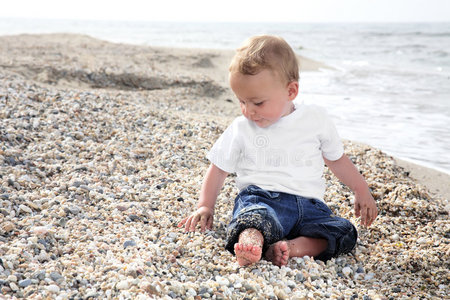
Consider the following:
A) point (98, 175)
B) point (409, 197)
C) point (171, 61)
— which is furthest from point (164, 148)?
point (171, 61)

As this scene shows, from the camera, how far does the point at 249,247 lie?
222 centimetres

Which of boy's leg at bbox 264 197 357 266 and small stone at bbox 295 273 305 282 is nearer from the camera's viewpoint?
small stone at bbox 295 273 305 282

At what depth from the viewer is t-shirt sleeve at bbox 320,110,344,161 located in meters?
2.76

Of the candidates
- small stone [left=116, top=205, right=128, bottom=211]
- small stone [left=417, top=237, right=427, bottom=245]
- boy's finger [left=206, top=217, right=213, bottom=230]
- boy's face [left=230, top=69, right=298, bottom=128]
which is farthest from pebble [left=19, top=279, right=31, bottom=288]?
small stone [left=417, top=237, right=427, bottom=245]

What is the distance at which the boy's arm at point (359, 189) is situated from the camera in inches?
111

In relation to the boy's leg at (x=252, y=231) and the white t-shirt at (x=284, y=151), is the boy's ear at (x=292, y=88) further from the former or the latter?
the boy's leg at (x=252, y=231)

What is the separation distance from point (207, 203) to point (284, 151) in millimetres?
559

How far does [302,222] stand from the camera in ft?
8.66

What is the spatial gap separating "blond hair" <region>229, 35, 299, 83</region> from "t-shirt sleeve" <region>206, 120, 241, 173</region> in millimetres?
446

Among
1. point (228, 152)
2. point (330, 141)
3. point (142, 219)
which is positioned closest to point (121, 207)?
point (142, 219)

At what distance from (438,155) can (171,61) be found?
7327 millimetres

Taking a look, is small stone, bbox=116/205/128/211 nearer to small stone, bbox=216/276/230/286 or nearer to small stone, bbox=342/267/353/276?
small stone, bbox=216/276/230/286

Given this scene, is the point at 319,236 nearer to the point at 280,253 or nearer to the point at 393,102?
the point at 280,253

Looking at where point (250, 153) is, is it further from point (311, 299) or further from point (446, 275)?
point (446, 275)
